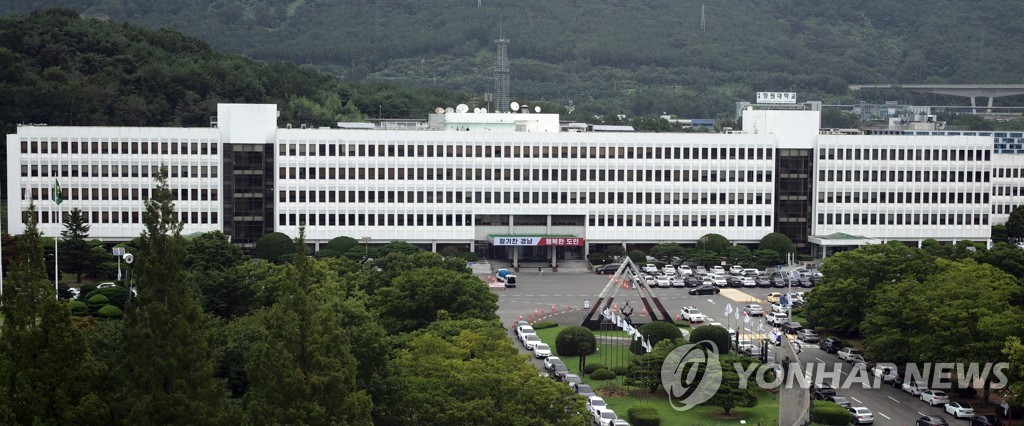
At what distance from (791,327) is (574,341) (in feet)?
46.4

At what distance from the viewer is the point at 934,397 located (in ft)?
196

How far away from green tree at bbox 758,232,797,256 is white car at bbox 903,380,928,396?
154 feet

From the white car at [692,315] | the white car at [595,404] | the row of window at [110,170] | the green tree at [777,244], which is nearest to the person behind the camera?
the white car at [595,404]

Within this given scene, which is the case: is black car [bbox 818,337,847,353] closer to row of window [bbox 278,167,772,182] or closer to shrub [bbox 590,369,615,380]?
shrub [bbox 590,369,615,380]

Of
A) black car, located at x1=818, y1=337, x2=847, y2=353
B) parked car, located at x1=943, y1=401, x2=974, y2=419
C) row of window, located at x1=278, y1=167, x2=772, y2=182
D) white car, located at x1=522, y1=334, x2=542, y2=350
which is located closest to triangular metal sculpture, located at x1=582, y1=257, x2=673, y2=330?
white car, located at x1=522, y1=334, x2=542, y2=350

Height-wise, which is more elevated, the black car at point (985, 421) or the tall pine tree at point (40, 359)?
the tall pine tree at point (40, 359)

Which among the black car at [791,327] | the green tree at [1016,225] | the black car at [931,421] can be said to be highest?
the green tree at [1016,225]

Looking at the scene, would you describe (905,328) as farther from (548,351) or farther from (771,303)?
(771,303)

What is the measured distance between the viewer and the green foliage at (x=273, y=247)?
103188mm

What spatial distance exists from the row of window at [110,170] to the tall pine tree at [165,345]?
67973 mm

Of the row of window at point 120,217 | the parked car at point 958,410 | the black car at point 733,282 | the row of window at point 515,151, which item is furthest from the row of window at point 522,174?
the parked car at point 958,410

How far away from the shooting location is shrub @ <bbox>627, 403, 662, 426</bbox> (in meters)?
56.7

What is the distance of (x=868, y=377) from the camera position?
66.2 metres

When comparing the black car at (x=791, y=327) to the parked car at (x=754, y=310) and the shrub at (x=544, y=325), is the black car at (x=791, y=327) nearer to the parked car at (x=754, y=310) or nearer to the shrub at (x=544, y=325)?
the parked car at (x=754, y=310)
